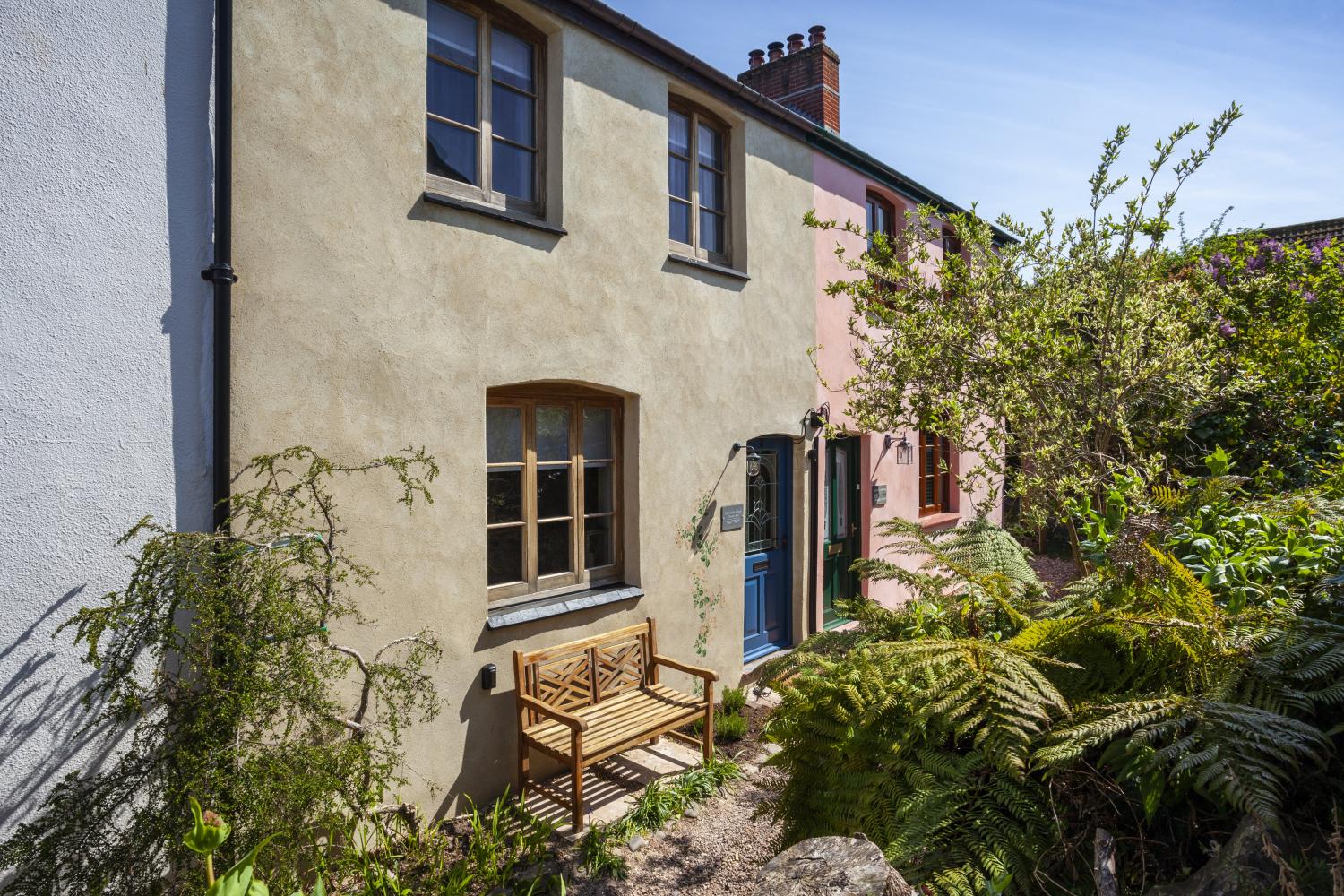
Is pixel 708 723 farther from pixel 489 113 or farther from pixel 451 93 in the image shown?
pixel 451 93

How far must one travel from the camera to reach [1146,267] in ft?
17.6

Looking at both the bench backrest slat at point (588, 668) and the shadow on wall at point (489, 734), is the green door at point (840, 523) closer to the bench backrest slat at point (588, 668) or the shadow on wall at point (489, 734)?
the bench backrest slat at point (588, 668)

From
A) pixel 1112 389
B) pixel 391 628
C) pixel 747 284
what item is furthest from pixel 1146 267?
pixel 391 628

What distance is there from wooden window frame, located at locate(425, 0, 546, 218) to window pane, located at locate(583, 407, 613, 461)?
149 centimetres

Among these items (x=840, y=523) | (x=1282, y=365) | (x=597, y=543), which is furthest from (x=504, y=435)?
(x=1282, y=365)

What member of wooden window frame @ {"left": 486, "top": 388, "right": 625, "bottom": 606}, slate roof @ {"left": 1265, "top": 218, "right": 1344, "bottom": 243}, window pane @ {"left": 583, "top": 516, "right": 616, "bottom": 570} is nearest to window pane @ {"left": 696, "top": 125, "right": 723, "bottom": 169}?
wooden window frame @ {"left": 486, "top": 388, "right": 625, "bottom": 606}

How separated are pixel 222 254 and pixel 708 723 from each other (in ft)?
13.8

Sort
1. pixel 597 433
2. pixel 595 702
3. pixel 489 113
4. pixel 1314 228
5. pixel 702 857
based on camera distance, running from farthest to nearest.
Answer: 1. pixel 1314 228
2. pixel 597 433
3. pixel 595 702
4. pixel 489 113
5. pixel 702 857

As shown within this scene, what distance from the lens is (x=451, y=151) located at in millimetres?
5129

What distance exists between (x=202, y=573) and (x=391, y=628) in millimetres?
1342

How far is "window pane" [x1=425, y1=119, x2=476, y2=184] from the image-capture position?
5035 millimetres

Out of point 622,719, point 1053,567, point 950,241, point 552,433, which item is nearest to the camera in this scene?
point 622,719

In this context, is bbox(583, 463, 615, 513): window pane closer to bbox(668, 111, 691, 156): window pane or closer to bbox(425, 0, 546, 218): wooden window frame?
bbox(425, 0, 546, 218): wooden window frame

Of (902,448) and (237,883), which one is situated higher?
(902,448)
